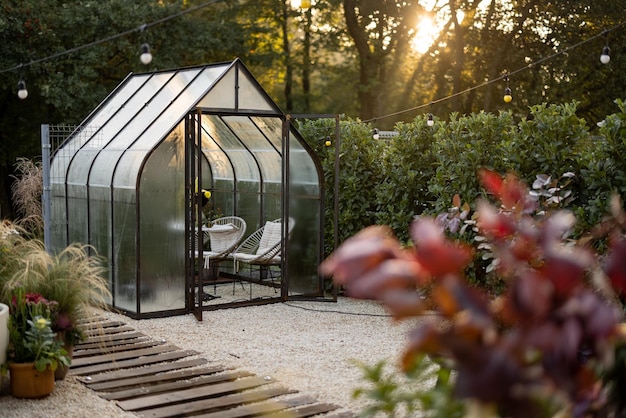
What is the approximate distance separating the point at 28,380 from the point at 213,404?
1353 mm

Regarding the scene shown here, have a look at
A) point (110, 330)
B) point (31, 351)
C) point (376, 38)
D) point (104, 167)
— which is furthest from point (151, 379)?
point (376, 38)

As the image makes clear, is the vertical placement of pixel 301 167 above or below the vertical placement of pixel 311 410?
above

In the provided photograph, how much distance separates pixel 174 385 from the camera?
19.6ft

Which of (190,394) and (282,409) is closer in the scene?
(282,409)

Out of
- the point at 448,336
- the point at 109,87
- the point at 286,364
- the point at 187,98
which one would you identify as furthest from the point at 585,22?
the point at 448,336

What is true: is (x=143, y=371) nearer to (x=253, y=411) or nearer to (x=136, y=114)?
(x=253, y=411)

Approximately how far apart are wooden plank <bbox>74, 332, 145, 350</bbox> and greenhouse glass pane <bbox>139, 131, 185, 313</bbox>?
858 mm

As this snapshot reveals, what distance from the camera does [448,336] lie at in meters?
1.40

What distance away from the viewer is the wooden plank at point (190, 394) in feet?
17.9

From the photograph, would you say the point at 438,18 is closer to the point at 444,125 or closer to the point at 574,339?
the point at 444,125

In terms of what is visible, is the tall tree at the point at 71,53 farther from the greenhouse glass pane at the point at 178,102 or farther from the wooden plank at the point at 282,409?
the wooden plank at the point at 282,409

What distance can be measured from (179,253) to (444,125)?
3.37 m

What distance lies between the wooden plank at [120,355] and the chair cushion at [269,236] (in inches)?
122

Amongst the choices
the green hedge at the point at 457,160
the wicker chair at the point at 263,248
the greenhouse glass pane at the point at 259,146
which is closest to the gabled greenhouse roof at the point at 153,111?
the greenhouse glass pane at the point at 259,146
